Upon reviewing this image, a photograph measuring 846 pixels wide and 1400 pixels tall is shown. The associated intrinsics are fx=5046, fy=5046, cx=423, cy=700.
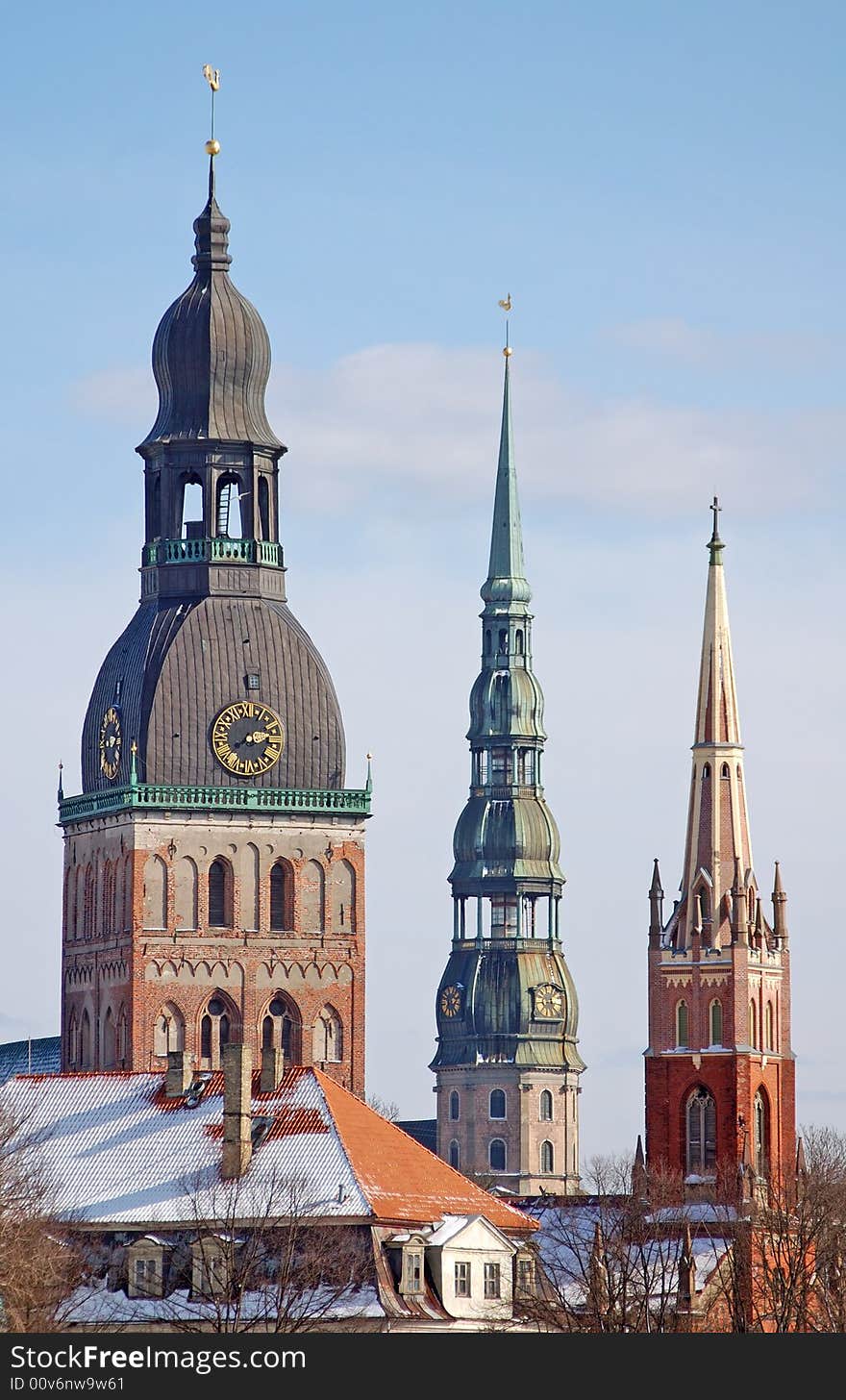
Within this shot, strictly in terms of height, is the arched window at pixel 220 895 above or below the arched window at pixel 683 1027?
above

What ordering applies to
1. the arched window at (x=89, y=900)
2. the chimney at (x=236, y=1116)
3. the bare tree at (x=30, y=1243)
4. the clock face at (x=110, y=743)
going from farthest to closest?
1. the arched window at (x=89, y=900)
2. the clock face at (x=110, y=743)
3. the chimney at (x=236, y=1116)
4. the bare tree at (x=30, y=1243)

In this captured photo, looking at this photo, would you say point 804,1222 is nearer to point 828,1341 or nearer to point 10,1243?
point 10,1243

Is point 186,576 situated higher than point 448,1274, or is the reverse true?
point 186,576

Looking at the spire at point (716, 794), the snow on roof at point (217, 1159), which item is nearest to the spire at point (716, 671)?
the spire at point (716, 794)

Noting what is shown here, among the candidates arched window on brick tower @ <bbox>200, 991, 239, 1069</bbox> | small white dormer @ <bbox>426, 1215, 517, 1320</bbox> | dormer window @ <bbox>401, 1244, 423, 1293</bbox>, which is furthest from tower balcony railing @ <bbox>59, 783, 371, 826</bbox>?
dormer window @ <bbox>401, 1244, 423, 1293</bbox>

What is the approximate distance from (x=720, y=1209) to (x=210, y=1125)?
27.8 metres

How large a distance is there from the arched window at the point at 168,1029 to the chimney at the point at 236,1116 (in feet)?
152

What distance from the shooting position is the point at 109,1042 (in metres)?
192

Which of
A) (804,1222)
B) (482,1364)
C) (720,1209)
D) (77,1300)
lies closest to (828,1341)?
(482,1364)

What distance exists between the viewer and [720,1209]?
166500 mm

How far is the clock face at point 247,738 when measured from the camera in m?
191

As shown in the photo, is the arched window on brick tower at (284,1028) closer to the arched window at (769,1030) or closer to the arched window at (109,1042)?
the arched window at (109,1042)

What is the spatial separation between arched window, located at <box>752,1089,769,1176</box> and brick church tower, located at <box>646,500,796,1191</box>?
5 centimetres

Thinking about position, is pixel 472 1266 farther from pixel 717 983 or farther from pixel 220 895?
pixel 220 895
